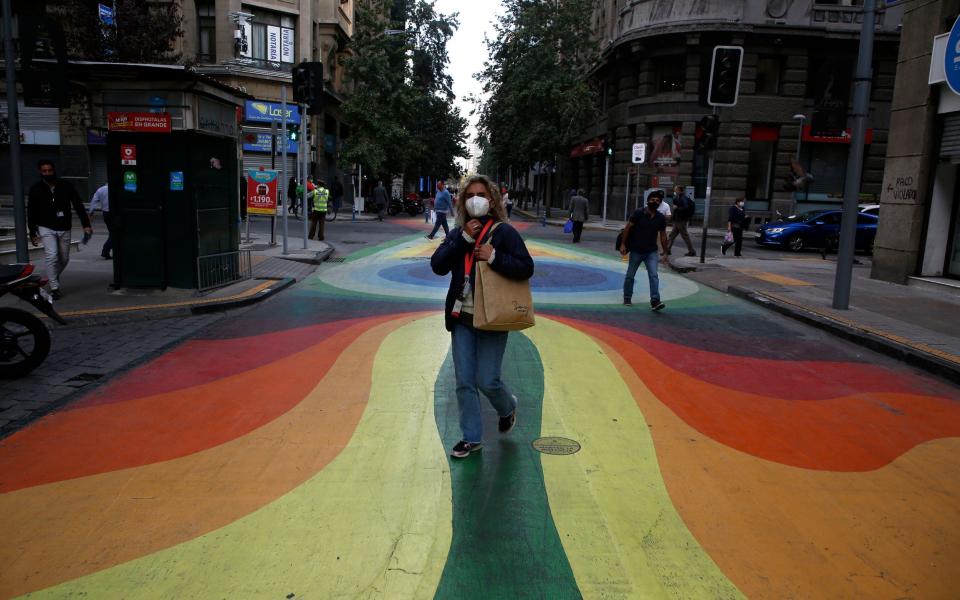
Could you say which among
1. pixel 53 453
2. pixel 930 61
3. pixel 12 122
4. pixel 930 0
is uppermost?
pixel 930 0

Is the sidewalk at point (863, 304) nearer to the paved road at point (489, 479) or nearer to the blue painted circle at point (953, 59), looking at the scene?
the paved road at point (489, 479)

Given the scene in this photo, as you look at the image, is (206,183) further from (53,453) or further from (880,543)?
(880,543)

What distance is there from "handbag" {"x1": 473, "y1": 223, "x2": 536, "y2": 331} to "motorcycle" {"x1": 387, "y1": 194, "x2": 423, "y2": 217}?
34.4 m

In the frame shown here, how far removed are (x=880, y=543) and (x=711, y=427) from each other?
1.87m

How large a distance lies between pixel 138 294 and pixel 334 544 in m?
8.23

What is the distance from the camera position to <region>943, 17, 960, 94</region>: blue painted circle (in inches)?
493

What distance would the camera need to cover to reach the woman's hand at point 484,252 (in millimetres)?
4371

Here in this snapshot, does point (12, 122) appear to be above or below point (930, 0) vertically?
below

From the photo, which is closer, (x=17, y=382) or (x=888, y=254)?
(x=17, y=382)

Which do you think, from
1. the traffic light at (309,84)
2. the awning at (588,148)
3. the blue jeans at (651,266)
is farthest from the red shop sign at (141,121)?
the awning at (588,148)

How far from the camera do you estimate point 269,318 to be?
383 inches

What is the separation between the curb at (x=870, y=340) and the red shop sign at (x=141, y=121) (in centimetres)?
978

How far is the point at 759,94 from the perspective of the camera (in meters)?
32.6

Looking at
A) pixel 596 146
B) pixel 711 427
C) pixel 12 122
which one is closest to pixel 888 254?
pixel 711 427
